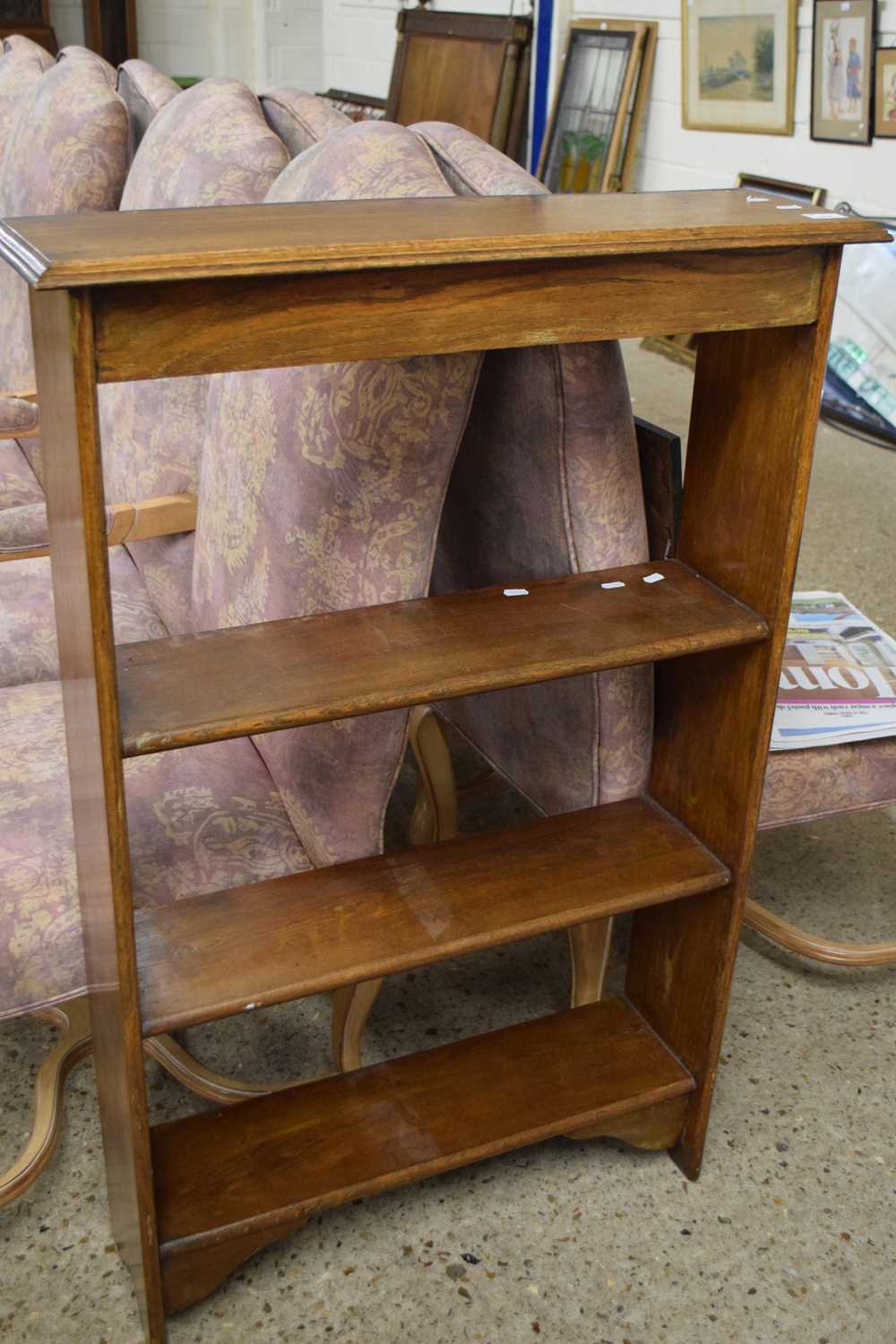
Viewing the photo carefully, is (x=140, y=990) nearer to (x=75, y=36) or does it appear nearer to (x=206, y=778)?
(x=206, y=778)

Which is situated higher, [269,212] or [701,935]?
[269,212]

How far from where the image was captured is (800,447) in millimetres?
1117

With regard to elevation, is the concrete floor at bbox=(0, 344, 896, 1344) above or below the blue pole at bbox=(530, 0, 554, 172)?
below

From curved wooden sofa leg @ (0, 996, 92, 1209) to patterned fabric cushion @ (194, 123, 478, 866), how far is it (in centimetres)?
33

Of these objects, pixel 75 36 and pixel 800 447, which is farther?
pixel 75 36

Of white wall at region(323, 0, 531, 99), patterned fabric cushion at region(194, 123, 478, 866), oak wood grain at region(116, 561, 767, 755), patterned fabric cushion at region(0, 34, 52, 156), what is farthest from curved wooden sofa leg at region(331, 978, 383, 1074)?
white wall at region(323, 0, 531, 99)

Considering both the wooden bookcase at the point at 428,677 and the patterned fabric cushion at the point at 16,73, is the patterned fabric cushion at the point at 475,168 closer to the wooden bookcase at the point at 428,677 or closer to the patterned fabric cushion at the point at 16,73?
the wooden bookcase at the point at 428,677

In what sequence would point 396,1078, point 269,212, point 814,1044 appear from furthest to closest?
point 814,1044
point 396,1078
point 269,212

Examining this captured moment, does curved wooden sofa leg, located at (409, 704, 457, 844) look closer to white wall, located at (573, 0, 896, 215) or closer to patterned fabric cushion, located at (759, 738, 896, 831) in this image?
patterned fabric cushion, located at (759, 738, 896, 831)

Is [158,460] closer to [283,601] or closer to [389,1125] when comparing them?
[283,601]

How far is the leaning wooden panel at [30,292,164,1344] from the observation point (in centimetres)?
87

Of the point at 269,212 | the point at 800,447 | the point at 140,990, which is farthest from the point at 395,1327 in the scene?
the point at 269,212

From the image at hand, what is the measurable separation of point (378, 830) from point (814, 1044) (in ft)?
2.21

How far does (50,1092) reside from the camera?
1369mm
